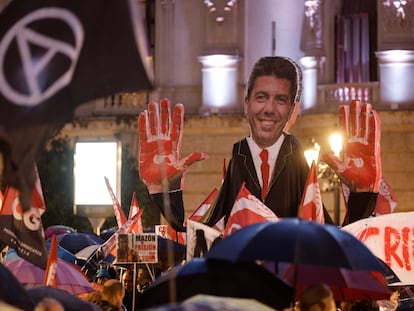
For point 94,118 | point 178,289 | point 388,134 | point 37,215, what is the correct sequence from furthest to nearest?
point 94,118 < point 388,134 < point 37,215 < point 178,289

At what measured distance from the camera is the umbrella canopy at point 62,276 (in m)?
12.4

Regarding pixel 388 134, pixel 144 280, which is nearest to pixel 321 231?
pixel 144 280

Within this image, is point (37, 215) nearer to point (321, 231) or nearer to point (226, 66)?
point (321, 231)

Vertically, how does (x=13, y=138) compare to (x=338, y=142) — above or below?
above

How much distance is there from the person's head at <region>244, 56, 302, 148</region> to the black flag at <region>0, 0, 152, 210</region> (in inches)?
253

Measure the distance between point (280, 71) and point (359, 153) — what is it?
60.1 inches

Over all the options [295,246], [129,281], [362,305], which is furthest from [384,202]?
[295,246]

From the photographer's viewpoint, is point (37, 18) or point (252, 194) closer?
point (37, 18)

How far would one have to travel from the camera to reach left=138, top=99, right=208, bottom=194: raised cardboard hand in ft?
51.2

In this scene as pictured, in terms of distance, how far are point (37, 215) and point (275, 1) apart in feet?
67.5

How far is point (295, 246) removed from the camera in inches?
364

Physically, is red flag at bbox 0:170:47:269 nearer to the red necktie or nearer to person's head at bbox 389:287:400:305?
the red necktie

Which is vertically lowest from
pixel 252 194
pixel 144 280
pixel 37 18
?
pixel 144 280

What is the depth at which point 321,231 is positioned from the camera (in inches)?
374
